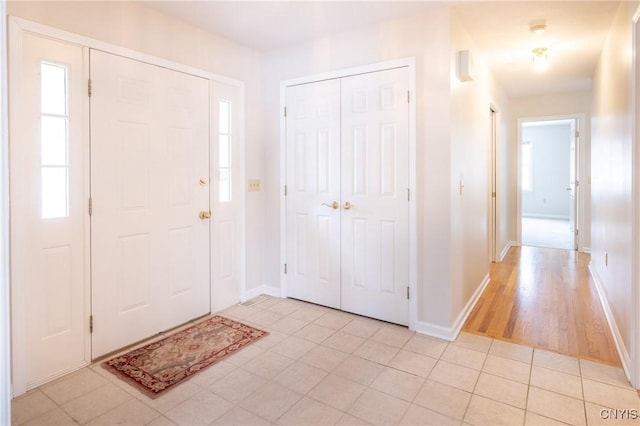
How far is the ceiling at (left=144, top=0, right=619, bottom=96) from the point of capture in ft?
8.76

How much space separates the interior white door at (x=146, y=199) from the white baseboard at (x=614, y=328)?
9.97 feet

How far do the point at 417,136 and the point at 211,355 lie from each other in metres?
2.18

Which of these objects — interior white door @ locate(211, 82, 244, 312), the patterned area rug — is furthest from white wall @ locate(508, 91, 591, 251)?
the patterned area rug

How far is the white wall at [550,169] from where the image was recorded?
31.6ft

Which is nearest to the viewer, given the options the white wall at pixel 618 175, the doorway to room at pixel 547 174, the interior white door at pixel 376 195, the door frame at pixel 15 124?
the door frame at pixel 15 124

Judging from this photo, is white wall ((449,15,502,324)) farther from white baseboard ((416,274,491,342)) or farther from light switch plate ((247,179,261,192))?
light switch plate ((247,179,261,192))

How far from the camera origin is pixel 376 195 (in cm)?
309

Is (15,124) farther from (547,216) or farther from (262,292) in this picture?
(547,216)

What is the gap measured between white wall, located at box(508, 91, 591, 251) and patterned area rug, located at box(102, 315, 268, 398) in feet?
17.1

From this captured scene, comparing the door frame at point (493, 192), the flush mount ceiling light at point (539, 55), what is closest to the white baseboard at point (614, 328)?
the door frame at point (493, 192)

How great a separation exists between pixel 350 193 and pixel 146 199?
163cm

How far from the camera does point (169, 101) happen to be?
9.37 feet

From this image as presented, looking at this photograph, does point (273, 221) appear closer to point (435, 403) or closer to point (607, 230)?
point (435, 403)

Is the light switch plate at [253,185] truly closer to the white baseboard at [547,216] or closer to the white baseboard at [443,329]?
the white baseboard at [443,329]
